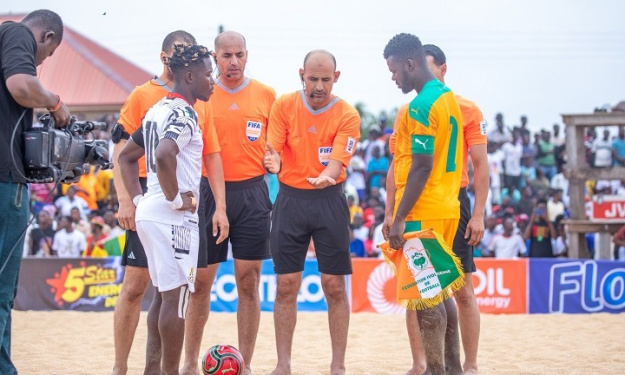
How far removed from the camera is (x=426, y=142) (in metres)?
5.82

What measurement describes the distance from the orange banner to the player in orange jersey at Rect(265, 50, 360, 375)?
7225 millimetres

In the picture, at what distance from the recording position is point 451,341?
6.58 m

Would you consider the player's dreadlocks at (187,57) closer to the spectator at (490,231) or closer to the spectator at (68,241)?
the spectator at (68,241)

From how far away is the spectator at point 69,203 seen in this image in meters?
18.6

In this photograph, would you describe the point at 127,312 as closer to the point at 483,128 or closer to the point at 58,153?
the point at 58,153

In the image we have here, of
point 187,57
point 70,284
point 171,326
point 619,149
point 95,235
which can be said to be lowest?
point 70,284


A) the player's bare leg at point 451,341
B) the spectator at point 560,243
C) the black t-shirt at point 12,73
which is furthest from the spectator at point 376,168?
the black t-shirt at point 12,73

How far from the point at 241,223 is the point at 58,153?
1891 mm

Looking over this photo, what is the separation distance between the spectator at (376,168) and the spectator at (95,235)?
6.54 metres

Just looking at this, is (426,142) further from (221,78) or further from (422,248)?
(221,78)

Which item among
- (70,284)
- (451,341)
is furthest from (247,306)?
(70,284)

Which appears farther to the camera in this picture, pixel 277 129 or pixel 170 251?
pixel 277 129

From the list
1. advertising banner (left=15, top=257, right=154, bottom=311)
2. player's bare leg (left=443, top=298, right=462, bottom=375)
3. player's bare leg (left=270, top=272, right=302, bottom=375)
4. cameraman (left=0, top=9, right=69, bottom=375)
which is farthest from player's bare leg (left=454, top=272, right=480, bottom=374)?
advertising banner (left=15, top=257, right=154, bottom=311)

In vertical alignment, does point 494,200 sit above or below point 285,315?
above
